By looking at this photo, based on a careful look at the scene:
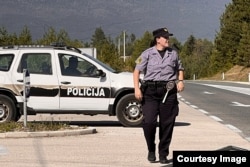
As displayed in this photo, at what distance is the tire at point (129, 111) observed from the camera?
13020 mm

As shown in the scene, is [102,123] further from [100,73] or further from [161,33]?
[161,33]

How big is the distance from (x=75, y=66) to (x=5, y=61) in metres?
1.65

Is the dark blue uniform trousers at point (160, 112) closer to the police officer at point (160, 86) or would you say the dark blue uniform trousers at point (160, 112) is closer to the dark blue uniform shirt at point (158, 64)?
the police officer at point (160, 86)

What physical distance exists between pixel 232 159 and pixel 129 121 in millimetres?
7761

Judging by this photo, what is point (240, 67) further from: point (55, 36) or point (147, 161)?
point (147, 161)

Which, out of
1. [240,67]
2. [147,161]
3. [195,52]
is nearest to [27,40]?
[240,67]

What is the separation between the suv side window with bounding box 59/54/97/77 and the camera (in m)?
13.1

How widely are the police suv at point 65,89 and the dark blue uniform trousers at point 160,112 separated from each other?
499 centimetres

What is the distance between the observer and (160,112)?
8.01 meters

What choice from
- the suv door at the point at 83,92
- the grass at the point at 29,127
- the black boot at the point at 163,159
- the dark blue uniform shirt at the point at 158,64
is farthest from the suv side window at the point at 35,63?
the black boot at the point at 163,159

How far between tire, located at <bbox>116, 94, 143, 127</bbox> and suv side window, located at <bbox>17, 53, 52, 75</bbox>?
183 centimetres

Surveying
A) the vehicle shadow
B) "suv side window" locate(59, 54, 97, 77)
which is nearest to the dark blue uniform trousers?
"suv side window" locate(59, 54, 97, 77)

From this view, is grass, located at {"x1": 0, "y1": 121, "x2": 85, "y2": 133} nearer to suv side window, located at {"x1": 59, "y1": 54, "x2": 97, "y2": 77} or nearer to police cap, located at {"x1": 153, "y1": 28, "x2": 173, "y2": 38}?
suv side window, located at {"x1": 59, "y1": 54, "x2": 97, "y2": 77}

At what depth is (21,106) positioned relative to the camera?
13.0 meters
